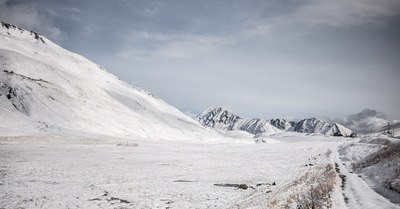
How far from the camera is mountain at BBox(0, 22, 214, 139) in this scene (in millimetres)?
67938

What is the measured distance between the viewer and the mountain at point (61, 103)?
223 feet

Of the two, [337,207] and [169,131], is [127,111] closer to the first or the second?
[169,131]

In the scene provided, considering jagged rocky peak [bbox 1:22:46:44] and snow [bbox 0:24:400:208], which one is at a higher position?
jagged rocky peak [bbox 1:22:46:44]

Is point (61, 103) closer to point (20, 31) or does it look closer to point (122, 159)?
point (122, 159)

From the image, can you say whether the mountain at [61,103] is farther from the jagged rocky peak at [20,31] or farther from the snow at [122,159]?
the snow at [122,159]

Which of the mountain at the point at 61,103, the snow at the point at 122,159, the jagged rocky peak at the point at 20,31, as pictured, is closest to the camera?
the snow at the point at 122,159

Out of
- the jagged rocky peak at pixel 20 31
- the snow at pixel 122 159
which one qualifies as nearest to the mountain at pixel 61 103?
the jagged rocky peak at pixel 20 31

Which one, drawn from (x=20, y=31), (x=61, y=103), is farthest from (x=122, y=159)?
(x=20, y=31)

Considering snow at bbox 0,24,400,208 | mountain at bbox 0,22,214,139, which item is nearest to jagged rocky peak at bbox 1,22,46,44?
mountain at bbox 0,22,214,139

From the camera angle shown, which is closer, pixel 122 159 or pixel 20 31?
pixel 122 159

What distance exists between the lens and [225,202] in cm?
1336

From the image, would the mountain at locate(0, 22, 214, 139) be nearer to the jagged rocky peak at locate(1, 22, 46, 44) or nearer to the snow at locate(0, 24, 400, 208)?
the jagged rocky peak at locate(1, 22, 46, 44)

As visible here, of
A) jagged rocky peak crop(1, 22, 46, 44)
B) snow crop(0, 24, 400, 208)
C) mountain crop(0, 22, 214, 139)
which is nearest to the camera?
snow crop(0, 24, 400, 208)

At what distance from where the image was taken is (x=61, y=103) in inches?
3314
